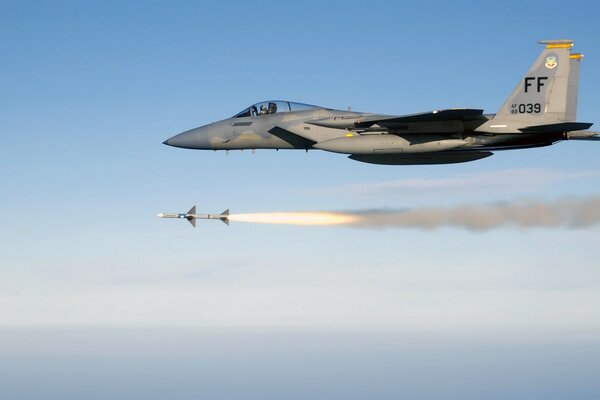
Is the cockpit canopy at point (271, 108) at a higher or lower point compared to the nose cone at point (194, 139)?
higher

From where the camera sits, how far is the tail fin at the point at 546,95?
38.3 metres

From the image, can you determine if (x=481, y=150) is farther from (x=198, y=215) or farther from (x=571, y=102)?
(x=198, y=215)

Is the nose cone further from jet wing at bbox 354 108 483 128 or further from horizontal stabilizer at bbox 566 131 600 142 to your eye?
horizontal stabilizer at bbox 566 131 600 142

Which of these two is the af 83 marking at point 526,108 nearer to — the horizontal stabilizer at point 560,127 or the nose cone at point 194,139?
the horizontal stabilizer at point 560,127

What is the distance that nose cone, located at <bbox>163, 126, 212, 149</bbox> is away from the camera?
41312 millimetres

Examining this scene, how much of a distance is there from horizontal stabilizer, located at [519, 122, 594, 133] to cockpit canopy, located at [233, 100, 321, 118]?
8740mm

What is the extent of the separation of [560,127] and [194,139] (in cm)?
1442

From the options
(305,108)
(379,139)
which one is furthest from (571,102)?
(305,108)

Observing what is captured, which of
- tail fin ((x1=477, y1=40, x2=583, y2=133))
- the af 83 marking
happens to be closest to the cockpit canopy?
tail fin ((x1=477, y1=40, x2=583, y2=133))

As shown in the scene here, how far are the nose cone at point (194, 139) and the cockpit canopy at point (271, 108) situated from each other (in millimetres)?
1534

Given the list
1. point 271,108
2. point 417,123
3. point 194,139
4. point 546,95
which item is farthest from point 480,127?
point 194,139

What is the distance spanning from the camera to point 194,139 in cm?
4138

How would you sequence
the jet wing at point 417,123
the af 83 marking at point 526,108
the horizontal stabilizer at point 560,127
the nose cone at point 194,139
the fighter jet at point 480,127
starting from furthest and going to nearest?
the nose cone at point 194,139
the af 83 marking at point 526,108
the fighter jet at point 480,127
the jet wing at point 417,123
the horizontal stabilizer at point 560,127

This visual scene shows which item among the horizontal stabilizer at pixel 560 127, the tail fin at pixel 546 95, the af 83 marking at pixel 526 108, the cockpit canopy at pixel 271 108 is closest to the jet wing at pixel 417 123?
the tail fin at pixel 546 95
